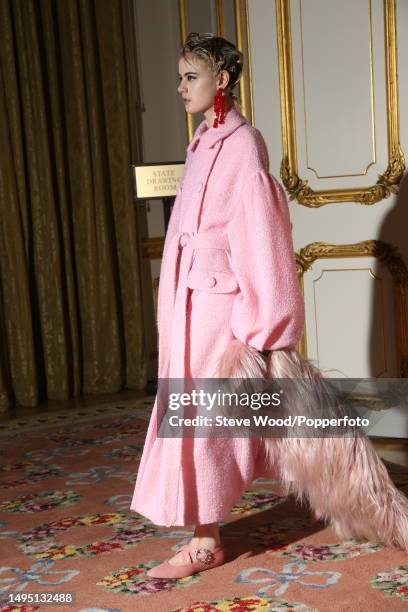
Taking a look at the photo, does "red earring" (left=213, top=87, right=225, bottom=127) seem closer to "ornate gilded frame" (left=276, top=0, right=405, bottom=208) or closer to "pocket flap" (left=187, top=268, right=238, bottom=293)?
"pocket flap" (left=187, top=268, right=238, bottom=293)

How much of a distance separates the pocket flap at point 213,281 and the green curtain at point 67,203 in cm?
287

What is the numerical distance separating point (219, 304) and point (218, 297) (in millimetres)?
21

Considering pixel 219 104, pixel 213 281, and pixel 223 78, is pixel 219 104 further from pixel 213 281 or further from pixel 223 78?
pixel 213 281

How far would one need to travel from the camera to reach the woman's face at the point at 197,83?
2451 millimetres

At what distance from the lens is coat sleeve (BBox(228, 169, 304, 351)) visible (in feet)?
7.68

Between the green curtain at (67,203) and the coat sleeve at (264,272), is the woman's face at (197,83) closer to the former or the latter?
the coat sleeve at (264,272)

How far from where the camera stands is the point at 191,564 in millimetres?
2486

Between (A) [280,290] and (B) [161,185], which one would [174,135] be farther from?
(A) [280,290]

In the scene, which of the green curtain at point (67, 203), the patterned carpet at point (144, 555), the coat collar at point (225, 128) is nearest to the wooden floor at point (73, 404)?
the green curtain at point (67, 203)

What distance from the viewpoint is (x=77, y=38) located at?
200 inches

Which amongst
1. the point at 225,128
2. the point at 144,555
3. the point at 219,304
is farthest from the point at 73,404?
the point at 225,128

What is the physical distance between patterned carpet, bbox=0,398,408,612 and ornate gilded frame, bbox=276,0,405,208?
1292 mm

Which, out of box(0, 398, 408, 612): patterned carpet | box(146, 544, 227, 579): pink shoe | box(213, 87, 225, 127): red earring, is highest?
box(213, 87, 225, 127): red earring

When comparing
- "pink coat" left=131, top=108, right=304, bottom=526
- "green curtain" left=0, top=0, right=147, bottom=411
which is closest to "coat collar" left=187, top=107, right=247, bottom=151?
"pink coat" left=131, top=108, right=304, bottom=526
